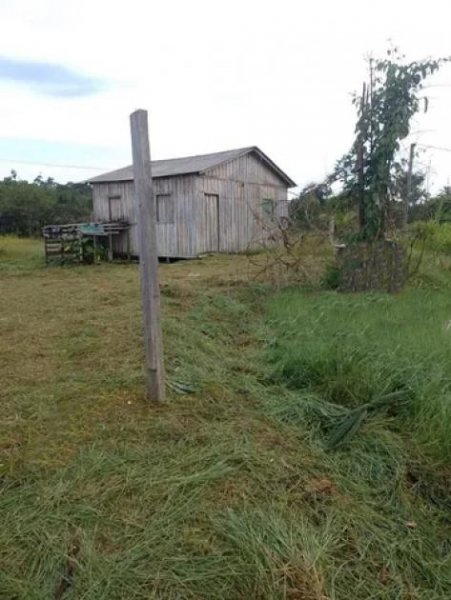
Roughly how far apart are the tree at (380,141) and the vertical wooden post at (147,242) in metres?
4.81

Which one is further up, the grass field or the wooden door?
the wooden door

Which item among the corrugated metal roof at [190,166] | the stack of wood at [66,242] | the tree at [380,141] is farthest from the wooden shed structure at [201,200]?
the tree at [380,141]

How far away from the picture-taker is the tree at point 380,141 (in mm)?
6250

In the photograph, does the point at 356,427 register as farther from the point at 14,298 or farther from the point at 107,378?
the point at 14,298

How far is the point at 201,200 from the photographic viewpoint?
1267 centimetres

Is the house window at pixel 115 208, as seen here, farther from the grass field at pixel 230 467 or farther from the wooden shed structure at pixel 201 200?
the grass field at pixel 230 467

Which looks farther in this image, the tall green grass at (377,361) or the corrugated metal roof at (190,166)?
the corrugated metal roof at (190,166)

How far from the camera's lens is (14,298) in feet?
22.5

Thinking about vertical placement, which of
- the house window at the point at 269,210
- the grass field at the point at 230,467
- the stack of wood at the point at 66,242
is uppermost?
the house window at the point at 269,210

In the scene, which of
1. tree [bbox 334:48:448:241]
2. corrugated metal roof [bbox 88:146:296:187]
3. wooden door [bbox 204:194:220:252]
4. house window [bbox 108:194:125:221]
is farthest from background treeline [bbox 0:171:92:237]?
tree [bbox 334:48:448:241]

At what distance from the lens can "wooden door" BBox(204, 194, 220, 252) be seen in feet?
42.5

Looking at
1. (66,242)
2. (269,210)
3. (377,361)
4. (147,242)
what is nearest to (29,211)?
(66,242)

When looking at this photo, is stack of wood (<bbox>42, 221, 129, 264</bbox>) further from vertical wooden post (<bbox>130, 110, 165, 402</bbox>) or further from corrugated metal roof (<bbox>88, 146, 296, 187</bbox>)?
vertical wooden post (<bbox>130, 110, 165, 402</bbox>)

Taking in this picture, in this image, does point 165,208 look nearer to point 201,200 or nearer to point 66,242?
point 201,200
